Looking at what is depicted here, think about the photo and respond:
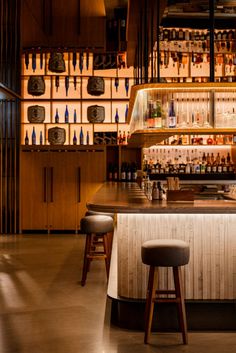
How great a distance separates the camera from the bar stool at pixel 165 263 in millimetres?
4168

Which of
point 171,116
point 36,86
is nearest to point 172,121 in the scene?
point 171,116

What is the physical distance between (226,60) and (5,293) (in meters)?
6.57

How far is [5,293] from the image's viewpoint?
19.2 ft

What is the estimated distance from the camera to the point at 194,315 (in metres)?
4.62

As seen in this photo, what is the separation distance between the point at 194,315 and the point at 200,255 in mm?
513

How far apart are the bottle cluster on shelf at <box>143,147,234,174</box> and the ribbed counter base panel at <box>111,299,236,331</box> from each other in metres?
5.77

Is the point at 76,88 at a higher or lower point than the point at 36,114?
higher

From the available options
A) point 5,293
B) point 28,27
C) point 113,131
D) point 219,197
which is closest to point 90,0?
point 28,27

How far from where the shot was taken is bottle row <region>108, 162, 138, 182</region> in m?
10.5

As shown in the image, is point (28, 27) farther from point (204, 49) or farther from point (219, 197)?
point (219, 197)

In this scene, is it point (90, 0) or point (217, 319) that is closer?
point (217, 319)

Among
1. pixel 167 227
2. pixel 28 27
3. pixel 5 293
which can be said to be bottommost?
pixel 5 293

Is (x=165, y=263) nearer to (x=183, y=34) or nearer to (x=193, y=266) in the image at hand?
(x=193, y=266)

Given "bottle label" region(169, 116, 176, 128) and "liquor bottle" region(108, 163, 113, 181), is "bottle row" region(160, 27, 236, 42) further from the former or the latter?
"bottle label" region(169, 116, 176, 128)
